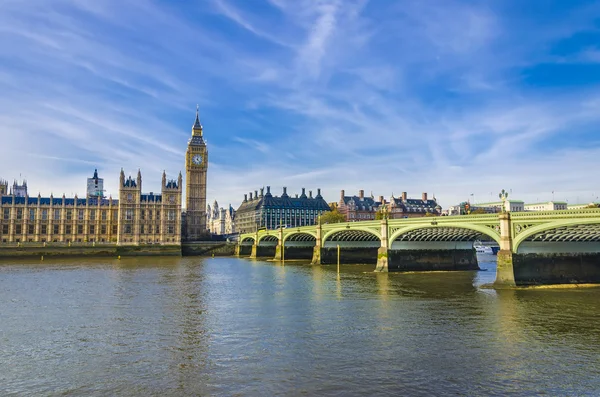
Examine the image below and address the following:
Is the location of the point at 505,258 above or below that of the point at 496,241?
below

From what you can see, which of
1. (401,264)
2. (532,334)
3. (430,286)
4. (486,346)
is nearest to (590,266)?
(430,286)

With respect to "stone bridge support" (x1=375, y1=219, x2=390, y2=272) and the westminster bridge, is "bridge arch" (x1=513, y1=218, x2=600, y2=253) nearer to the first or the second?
the westminster bridge

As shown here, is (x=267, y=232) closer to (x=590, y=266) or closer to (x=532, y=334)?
(x=590, y=266)

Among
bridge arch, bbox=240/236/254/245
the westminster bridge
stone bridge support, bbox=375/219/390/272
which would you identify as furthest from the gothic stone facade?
stone bridge support, bbox=375/219/390/272

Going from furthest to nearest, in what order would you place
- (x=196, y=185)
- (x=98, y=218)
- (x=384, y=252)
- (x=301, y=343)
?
1. (x=196, y=185)
2. (x=98, y=218)
3. (x=384, y=252)
4. (x=301, y=343)

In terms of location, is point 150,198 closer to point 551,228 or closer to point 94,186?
point 94,186

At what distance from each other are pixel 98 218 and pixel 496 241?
402ft

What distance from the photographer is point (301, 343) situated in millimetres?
24703

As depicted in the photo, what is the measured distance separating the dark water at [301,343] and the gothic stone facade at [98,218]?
321 ft

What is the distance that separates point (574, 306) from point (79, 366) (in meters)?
32.4

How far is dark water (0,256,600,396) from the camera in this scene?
1847 cm

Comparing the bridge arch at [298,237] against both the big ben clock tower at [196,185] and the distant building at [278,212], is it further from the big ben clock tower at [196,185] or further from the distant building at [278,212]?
the distant building at [278,212]

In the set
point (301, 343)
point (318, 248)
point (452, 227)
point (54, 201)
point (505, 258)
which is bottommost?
point (301, 343)

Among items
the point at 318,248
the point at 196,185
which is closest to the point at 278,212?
the point at 196,185
